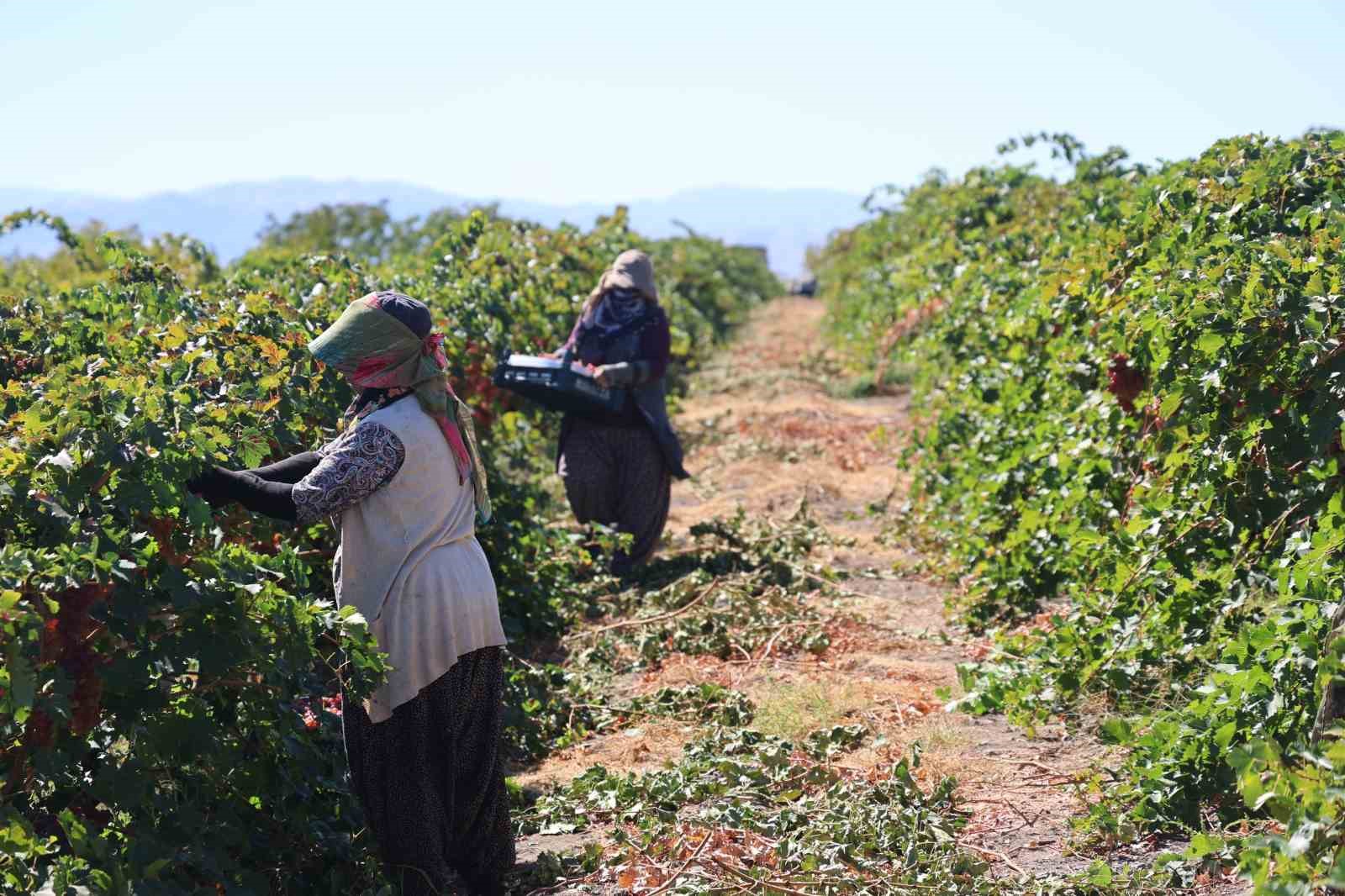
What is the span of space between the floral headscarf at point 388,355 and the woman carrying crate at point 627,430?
4.21 meters

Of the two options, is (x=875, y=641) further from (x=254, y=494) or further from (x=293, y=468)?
(x=254, y=494)

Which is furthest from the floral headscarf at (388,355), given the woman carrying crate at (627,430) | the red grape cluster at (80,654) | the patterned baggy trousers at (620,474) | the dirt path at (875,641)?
the patterned baggy trousers at (620,474)

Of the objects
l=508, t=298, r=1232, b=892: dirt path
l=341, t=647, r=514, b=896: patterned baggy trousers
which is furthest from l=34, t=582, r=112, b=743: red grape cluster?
l=508, t=298, r=1232, b=892: dirt path

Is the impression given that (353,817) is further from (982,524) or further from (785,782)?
(982,524)

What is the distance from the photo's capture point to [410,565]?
3.84m

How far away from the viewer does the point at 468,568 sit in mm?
3957

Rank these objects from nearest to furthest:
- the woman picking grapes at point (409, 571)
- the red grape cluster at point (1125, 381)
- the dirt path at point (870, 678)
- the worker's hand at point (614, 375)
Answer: the woman picking grapes at point (409, 571) < the dirt path at point (870, 678) < the red grape cluster at point (1125, 381) < the worker's hand at point (614, 375)

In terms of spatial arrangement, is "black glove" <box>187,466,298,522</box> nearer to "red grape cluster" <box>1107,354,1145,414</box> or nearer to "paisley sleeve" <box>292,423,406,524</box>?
"paisley sleeve" <box>292,423,406,524</box>

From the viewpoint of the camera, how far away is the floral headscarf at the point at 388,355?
376cm

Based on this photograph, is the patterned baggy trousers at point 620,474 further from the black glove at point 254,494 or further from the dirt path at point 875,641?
the black glove at point 254,494

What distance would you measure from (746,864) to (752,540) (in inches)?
183

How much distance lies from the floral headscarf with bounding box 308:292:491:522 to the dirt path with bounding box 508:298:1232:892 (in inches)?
60.2

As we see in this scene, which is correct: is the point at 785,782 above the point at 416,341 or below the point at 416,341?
below

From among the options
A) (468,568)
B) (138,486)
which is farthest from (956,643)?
(138,486)
